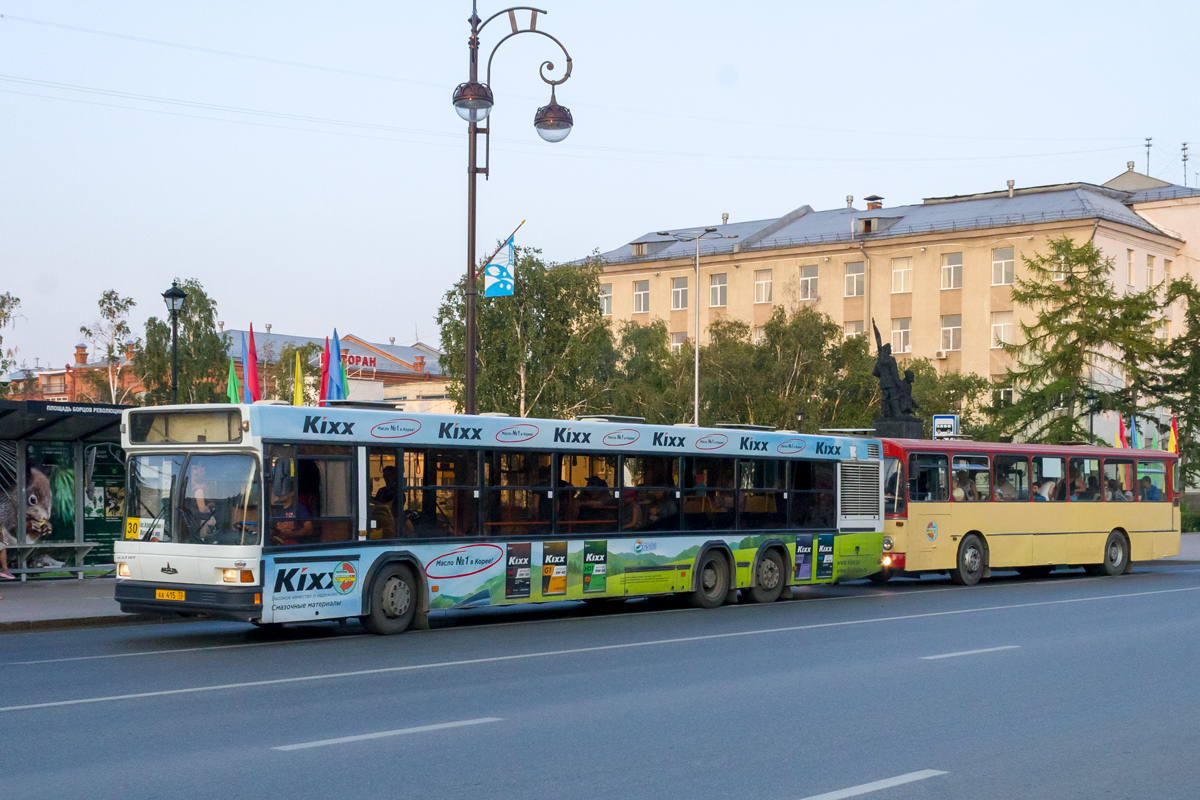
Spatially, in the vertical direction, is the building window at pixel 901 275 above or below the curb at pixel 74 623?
above

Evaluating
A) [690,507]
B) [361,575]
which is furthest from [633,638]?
[690,507]

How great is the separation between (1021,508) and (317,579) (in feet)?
56.7

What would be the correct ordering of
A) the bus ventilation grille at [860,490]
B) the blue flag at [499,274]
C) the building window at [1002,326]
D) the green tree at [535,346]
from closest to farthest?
1. the blue flag at [499,274]
2. the bus ventilation grille at [860,490]
3. the green tree at [535,346]
4. the building window at [1002,326]

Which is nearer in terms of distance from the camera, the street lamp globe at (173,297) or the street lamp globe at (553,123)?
the street lamp globe at (553,123)

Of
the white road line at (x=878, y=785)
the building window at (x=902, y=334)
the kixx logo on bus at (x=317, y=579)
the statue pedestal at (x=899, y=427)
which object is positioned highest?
the building window at (x=902, y=334)

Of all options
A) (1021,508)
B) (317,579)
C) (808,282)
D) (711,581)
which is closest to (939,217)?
(808,282)

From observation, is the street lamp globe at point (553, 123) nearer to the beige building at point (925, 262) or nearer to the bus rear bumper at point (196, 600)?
the bus rear bumper at point (196, 600)

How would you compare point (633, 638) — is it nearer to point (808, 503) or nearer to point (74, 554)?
point (808, 503)

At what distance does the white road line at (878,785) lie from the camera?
7322 millimetres

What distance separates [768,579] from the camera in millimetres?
21625

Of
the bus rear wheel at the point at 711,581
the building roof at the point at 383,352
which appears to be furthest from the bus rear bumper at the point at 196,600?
the building roof at the point at 383,352

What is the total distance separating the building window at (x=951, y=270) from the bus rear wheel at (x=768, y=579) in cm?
5811

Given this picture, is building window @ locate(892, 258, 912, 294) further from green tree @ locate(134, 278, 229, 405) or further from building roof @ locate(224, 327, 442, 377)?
building roof @ locate(224, 327, 442, 377)

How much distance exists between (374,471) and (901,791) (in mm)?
9573
